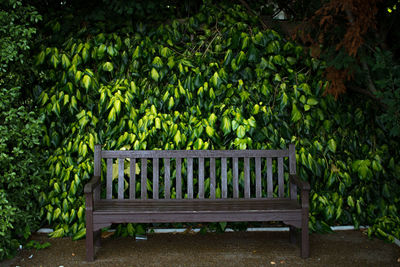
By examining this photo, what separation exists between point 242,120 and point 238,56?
67 centimetres

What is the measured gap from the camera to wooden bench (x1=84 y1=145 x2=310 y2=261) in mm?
3695

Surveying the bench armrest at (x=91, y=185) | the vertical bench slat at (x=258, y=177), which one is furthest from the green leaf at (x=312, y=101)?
the bench armrest at (x=91, y=185)

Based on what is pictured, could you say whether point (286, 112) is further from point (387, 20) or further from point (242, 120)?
point (387, 20)

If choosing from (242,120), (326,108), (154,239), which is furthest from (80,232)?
(326,108)

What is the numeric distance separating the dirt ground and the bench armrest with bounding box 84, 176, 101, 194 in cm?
64

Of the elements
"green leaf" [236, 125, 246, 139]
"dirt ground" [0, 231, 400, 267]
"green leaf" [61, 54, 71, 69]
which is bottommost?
"dirt ground" [0, 231, 400, 267]

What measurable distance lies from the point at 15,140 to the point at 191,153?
166 centimetres

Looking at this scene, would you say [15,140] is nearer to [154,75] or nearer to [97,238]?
[97,238]

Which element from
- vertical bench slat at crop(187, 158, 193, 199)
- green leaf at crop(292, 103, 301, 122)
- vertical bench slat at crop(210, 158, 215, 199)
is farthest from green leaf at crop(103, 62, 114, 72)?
green leaf at crop(292, 103, 301, 122)

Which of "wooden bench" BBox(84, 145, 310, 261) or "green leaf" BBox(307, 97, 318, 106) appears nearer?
"wooden bench" BBox(84, 145, 310, 261)

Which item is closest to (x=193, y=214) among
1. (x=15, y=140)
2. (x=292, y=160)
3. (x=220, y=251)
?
(x=220, y=251)

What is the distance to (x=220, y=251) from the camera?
400 centimetres

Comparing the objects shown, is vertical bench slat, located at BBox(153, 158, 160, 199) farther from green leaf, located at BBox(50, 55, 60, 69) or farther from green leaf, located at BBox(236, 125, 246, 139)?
green leaf, located at BBox(50, 55, 60, 69)

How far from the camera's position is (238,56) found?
4.46 m
